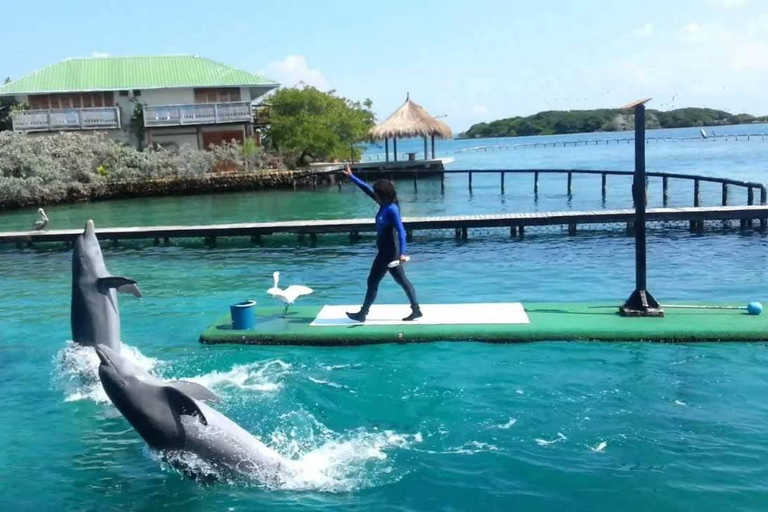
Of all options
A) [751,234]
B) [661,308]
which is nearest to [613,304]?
[661,308]

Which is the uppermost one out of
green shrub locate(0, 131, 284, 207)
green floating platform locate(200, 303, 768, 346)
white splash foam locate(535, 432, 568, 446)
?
green shrub locate(0, 131, 284, 207)

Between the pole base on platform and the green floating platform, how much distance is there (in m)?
0.14

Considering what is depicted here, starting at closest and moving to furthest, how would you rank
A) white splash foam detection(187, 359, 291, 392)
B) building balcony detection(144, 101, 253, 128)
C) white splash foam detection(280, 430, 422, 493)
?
1. white splash foam detection(280, 430, 422, 493)
2. white splash foam detection(187, 359, 291, 392)
3. building balcony detection(144, 101, 253, 128)

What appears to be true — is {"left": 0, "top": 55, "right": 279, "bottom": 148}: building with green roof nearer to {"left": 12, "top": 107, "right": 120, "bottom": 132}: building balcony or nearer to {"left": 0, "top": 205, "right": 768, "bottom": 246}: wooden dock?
{"left": 12, "top": 107, "right": 120, "bottom": 132}: building balcony

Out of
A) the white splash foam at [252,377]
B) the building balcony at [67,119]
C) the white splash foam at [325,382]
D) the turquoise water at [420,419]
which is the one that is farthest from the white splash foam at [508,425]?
the building balcony at [67,119]

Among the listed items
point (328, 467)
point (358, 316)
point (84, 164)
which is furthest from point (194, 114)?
point (328, 467)

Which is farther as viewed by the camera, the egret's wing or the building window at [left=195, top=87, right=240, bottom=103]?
the building window at [left=195, top=87, right=240, bottom=103]

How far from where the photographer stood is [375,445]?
7.35 meters

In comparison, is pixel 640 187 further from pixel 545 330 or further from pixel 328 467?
pixel 328 467

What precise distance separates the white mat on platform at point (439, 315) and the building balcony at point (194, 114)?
37.5m

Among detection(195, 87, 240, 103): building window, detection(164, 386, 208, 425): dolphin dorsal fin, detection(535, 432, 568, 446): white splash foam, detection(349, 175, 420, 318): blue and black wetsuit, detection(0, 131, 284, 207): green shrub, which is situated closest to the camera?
detection(164, 386, 208, 425): dolphin dorsal fin

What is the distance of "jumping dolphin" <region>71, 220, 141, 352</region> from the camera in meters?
9.20

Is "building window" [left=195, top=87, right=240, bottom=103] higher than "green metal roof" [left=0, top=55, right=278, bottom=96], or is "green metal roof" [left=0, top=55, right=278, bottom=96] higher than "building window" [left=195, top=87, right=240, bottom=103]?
"green metal roof" [left=0, top=55, right=278, bottom=96]

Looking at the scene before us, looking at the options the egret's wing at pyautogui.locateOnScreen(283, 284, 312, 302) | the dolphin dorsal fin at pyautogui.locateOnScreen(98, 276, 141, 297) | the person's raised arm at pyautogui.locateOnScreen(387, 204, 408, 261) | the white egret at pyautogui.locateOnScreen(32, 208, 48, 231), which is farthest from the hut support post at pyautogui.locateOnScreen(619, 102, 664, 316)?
the white egret at pyautogui.locateOnScreen(32, 208, 48, 231)
